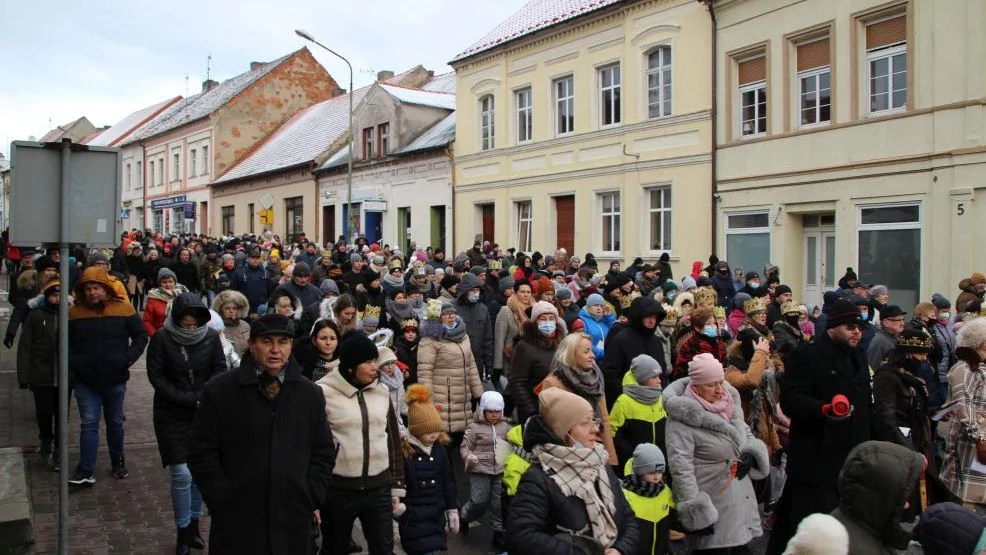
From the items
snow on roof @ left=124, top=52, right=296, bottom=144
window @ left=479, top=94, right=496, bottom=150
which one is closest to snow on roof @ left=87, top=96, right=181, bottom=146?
snow on roof @ left=124, top=52, right=296, bottom=144

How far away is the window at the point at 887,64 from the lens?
1686cm

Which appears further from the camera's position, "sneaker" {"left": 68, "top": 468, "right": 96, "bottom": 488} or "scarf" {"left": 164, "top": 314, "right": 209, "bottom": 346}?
"sneaker" {"left": 68, "top": 468, "right": 96, "bottom": 488}

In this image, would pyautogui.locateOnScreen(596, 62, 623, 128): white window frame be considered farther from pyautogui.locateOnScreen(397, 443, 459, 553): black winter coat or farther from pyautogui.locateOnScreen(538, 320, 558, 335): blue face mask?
pyautogui.locateOnScreen(397, 443, 459, 553): black winter coat

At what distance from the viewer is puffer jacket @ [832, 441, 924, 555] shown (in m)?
Result: 3.25

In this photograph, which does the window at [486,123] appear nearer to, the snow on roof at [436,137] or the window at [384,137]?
the snow on roof at [436,137]

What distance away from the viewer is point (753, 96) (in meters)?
20.1

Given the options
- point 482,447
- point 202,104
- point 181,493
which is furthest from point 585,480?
point 202,104

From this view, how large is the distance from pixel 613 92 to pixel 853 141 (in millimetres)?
7690

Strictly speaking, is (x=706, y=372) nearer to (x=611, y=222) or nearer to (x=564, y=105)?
(x=611, y=222)

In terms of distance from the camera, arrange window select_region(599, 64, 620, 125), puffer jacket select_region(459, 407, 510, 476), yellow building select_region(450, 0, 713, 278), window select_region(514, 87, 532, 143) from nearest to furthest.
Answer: puffer jacket select_region(459, 407, 510, 476), yellow building select_region(450, 0, 713, 278), window select_region(599, 64, 620, 125), window select_region(514, 87, 532, 143)

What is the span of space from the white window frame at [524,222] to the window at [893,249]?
11.1 m

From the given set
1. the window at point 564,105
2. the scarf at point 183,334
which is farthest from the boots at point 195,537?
the window at point 564,105

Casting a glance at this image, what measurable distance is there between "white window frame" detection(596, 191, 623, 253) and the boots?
704 inches

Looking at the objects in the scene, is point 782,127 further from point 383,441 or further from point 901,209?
point 383,441
